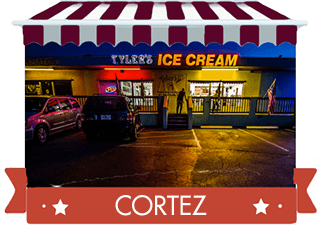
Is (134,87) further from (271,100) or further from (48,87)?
(271,100)

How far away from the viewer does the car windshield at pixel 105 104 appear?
7324 mm

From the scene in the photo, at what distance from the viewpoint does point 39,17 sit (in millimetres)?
3465

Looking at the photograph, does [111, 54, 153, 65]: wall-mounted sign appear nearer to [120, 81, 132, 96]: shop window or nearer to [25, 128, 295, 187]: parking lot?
[120, 81, 132, 96]: shop window

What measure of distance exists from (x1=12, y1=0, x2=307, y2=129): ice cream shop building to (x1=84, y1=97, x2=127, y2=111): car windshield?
114 inches

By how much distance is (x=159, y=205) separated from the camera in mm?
3375

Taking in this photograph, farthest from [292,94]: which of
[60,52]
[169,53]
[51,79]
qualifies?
[51,79]

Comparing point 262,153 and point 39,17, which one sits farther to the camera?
point 262,153

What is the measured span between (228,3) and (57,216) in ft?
20.4

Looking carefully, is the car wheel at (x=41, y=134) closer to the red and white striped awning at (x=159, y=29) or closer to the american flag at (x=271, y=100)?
the red and white striped awning at (x=159, y=29)

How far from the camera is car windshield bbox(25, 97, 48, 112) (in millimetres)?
7215

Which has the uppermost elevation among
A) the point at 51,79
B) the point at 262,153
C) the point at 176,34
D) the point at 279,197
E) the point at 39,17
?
the point at 39,17

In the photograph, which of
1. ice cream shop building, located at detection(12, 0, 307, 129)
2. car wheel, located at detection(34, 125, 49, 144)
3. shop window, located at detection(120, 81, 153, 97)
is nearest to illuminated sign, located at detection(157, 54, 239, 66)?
ice cream shop building, located at detection(12, 0, 307, 129)

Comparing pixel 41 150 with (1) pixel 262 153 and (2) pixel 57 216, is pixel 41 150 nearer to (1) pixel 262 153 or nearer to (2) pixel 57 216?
(2) pixel 57 216

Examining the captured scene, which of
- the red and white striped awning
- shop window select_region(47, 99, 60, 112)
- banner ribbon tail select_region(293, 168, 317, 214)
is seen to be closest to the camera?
the red and white striped awning
